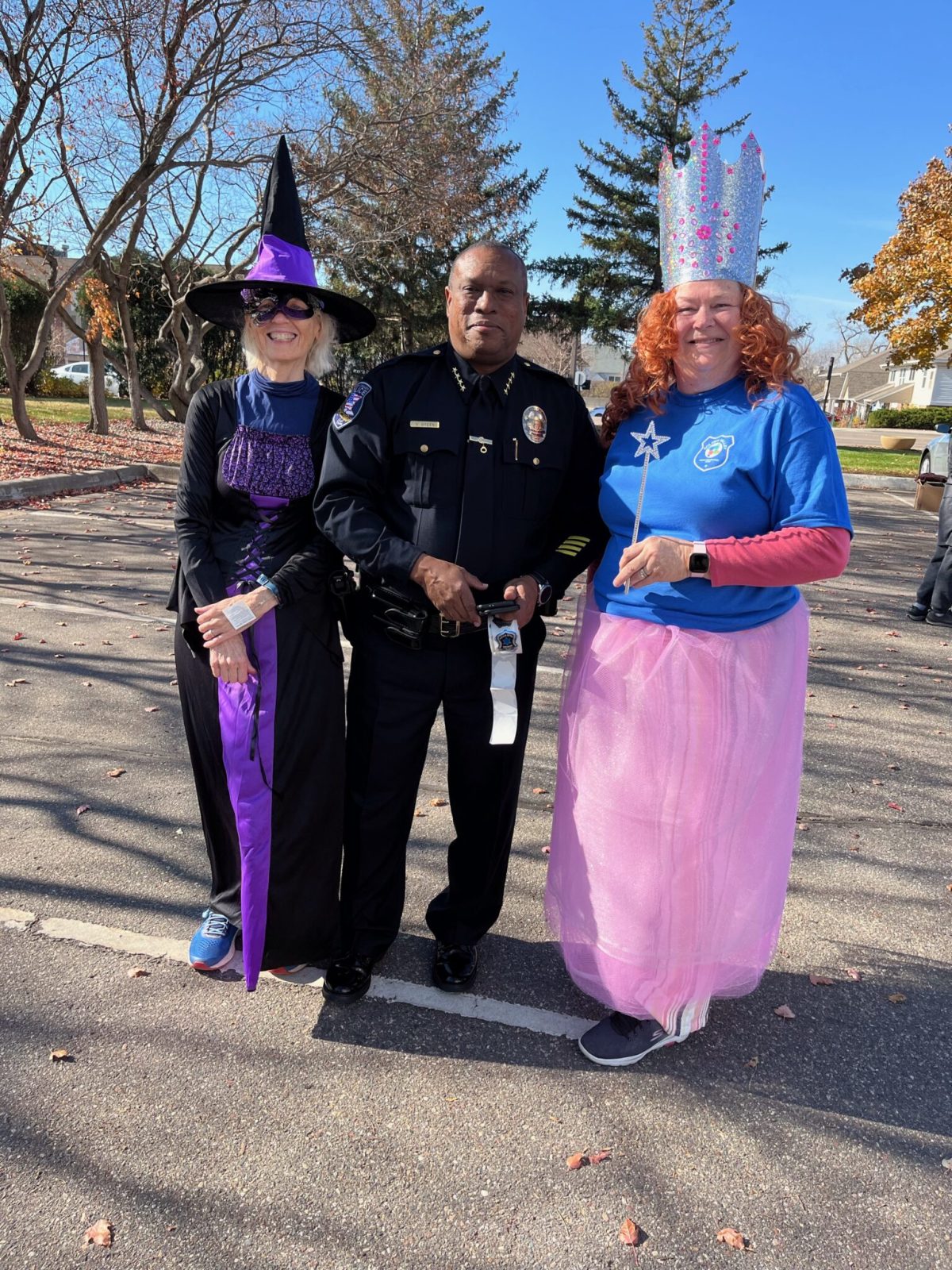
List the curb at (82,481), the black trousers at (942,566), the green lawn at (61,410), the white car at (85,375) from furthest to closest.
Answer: the white car at (85,375), the green lawn at (61,410), the curb at (82,481), the black trousers at (942,566)

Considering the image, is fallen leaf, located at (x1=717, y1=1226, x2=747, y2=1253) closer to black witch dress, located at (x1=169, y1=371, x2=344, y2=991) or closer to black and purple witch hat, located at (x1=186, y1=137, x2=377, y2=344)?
black witch dress, located at (x1=169, y1=371, x2=344, y2=991)

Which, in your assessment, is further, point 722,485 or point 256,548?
point 256,548

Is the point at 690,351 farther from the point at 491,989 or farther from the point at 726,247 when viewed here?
the point at 491,989

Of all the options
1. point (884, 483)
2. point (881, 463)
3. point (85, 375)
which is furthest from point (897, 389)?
point (85, 375)

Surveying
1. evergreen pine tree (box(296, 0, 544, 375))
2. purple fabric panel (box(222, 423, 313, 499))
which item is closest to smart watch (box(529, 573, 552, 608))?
purple fabric panel (box(222, 423, 313, 499))

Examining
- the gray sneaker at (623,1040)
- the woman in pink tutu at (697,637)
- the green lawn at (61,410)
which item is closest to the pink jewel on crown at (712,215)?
the woman in pink tutu at (697,637)

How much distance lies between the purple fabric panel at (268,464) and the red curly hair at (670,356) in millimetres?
882

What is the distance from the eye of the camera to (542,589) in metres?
2.42

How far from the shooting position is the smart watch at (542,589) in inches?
95.2

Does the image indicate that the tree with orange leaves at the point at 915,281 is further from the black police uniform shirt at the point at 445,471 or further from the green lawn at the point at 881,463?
the black police uniform shirt at the point at 445,471

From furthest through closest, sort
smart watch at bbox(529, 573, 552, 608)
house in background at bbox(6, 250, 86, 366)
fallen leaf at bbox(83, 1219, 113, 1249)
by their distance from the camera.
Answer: house in background at bbox(6, 250, 86, 366), smart watch at bbox(529, 573, 552, 608), fallen leaf at bbox(83, 1219, 113, 1249)

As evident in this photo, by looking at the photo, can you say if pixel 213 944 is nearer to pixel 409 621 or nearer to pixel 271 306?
pixel 409 621

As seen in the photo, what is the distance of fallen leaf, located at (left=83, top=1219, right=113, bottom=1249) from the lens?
180cm

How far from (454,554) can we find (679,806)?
35.6 inches
